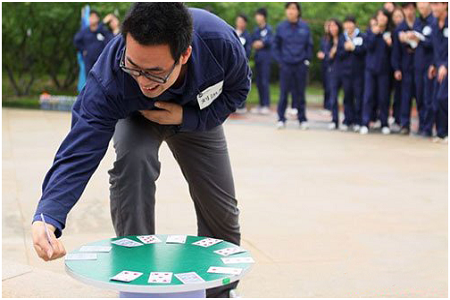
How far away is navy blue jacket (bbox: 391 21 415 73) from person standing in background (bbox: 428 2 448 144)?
0.65 m

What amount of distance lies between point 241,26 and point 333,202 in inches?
311

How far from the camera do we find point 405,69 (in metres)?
10.9

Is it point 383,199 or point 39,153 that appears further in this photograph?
point 39,153

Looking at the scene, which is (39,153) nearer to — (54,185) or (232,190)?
(232,190)

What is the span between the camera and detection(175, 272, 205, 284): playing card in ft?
8.31

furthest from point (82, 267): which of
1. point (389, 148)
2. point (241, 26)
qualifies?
point (241, 26)

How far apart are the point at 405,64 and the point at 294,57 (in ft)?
5.49

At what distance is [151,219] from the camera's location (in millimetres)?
3494

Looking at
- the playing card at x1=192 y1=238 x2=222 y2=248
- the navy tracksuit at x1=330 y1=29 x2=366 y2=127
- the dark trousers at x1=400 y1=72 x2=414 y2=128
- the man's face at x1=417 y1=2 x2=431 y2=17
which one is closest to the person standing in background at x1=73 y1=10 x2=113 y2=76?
the navy tracksuit at x1=330 y1=29 x2=366 y2=127

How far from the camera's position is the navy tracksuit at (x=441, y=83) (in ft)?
31.6

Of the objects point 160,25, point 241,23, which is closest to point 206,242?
point 160,25

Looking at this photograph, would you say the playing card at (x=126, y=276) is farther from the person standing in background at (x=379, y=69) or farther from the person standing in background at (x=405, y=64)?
the person standing in background at (x=379, y=69)

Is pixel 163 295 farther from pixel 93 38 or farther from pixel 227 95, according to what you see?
pixel 93 38

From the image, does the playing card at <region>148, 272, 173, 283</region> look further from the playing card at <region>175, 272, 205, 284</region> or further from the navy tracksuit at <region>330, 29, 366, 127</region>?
the navy tracksuit at <region>330, 29, 366, 127</region>
